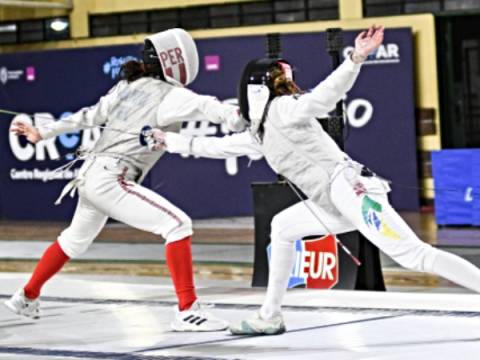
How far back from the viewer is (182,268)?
21.0ft

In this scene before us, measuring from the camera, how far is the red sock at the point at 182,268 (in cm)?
638

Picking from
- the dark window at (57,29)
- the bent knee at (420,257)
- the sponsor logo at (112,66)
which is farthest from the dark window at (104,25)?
the bent knee at (420,257)

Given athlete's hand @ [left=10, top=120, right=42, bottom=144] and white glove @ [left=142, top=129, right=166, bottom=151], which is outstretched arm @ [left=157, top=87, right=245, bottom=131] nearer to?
white glove @ [left=142, top=129, right=166, bottom=151]

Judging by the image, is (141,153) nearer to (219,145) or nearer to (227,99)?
(219,145)

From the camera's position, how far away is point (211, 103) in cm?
620

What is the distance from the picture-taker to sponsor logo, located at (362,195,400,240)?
5523 mm

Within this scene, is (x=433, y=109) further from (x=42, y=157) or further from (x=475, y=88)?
(x=42, y=157)

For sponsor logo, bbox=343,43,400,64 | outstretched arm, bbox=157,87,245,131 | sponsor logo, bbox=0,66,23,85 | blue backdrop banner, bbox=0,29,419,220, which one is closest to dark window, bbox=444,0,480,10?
blue backdrop banner, bbox=0,29,419,220

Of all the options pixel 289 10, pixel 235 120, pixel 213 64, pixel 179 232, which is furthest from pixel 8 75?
pixel 235 120

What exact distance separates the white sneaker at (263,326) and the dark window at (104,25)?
Answer: 10138mm

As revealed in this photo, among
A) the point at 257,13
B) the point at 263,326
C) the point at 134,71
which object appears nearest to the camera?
the point at 263,326

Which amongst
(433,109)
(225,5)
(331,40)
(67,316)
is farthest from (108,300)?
(225,5)

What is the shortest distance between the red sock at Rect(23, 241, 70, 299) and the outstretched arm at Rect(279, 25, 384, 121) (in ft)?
5.64

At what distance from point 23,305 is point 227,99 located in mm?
7039
